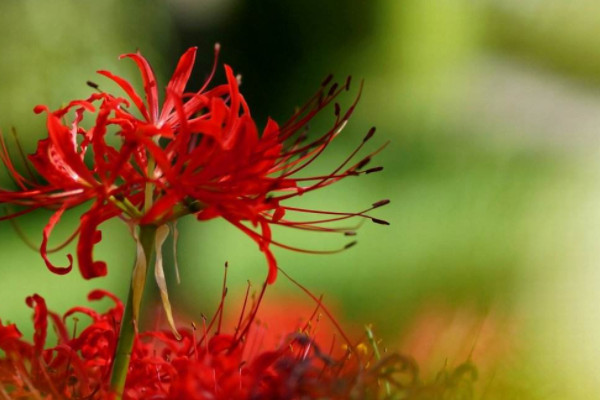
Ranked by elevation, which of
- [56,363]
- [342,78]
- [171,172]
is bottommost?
[56,363]

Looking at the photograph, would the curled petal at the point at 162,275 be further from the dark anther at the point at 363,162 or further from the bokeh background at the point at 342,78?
the bokeh background at the point at 342,78

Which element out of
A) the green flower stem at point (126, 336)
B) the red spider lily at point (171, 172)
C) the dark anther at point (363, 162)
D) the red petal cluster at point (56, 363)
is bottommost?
the red petal cluster at point (56, 363)

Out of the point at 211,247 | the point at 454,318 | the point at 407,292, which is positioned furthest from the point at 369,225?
the point at 454,318

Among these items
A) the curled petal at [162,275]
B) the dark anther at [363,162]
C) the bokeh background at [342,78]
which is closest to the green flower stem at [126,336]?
the curled petal at [162,275]

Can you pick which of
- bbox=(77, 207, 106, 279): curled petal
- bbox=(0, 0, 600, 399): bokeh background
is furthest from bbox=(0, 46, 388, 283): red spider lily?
bbox=(0, 0, 600, 399): bokeh background

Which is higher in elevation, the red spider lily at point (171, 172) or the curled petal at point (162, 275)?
the red spider lily at point (171, 172)

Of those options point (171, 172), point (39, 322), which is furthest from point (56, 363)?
point (171, 172)

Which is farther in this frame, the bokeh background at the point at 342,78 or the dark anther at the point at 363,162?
the bokeh background at the point at 342,78

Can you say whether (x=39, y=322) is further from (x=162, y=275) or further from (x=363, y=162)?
(x=363, y=162)
